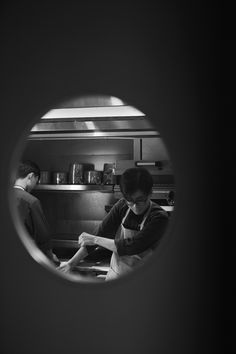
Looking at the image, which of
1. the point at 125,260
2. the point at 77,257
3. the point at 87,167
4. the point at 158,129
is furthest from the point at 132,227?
the point at 87,167

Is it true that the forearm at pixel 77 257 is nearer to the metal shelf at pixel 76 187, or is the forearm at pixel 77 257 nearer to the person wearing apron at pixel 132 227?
the person wearing apron at pixel 132 227

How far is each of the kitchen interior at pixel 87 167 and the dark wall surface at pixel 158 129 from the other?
63.3 inches

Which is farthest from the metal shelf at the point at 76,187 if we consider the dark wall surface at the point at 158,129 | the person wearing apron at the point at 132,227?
the dark wall surface at the point at 158,129

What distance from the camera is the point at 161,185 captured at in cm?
322

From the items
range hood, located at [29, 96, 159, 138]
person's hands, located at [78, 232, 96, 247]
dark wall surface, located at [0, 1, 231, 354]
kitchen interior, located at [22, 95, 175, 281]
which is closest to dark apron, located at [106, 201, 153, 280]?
person's hands, located at [78, 232, 96, 247]

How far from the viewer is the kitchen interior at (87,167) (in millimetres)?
3055

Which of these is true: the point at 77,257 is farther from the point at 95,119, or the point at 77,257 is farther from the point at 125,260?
the point at 95,119

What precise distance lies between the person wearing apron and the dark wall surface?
1106 mm

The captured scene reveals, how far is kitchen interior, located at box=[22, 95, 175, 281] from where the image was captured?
10.0 ft

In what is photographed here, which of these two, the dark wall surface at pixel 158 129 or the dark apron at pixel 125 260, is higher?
the dark wall surface at pixel 158 129

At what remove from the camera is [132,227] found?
2295mm

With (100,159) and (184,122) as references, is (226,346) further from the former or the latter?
Answer: (100,159)
